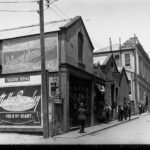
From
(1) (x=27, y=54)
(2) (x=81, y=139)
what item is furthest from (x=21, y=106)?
(2) (x=81, y=139)

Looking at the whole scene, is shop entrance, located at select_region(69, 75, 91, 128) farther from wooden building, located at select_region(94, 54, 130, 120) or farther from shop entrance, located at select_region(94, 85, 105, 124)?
wooden building, located at select_region(94, 54, 130, 120)

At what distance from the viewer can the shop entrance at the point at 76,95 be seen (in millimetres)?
20833

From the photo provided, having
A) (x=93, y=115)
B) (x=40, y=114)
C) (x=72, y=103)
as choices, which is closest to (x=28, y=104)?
(x=40, y=114)

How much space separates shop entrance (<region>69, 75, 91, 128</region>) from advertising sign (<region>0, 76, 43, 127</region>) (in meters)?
3.32

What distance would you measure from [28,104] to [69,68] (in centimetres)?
353

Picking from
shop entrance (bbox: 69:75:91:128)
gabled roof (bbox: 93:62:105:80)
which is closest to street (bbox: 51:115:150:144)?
shop entrance (bbox: 69:75:91:128)

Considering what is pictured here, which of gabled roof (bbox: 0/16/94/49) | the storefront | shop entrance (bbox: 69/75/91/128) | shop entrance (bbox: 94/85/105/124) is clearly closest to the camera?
the storefront

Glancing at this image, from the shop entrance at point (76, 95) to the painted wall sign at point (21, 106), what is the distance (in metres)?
3.31

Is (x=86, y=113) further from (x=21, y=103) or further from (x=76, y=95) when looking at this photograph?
(x=21, y=103)

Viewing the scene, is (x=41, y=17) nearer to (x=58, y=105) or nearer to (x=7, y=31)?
(x=58, y=105)

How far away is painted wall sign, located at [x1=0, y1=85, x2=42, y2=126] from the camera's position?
698 inches

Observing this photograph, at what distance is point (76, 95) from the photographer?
72.1 feet

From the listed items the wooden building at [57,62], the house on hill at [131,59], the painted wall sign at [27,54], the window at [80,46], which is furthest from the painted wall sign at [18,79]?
the house on hill at [131,59]

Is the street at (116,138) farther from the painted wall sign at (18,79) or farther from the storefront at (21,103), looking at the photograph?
the painted wall sign at (18,79)
